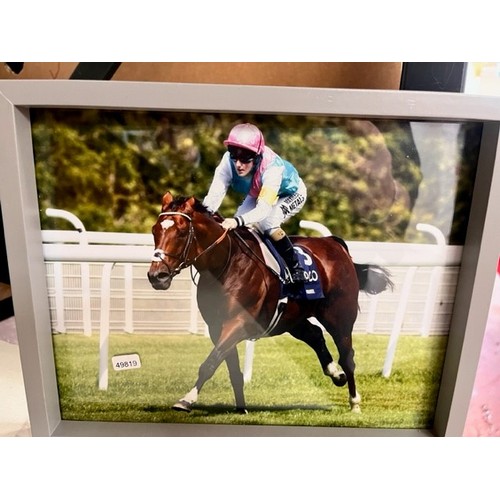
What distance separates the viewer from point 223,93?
1.46 feet

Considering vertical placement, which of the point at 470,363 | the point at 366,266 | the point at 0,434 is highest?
the point at 366,266

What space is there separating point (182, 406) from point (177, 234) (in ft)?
0.71

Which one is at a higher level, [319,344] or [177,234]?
[177,234]

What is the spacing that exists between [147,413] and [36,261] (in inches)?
9.0

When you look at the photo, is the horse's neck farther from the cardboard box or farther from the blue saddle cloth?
the cardboard box

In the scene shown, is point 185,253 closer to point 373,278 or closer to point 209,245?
point 209,245

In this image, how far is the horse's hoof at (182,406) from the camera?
0.56m

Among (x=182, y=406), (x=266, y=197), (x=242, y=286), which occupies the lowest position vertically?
(x=182, y=406)

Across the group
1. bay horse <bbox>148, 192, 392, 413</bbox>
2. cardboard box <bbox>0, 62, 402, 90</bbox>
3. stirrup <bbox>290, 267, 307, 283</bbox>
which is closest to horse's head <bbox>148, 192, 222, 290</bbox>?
bay horse <bbox>148, 192, 392, 413</bbox>

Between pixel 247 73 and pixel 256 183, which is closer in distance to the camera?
pixel 256 183

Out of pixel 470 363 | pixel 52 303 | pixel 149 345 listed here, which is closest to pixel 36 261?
pixel 52 303

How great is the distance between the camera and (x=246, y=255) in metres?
0.52

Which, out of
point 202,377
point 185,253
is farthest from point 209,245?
point 202,377
